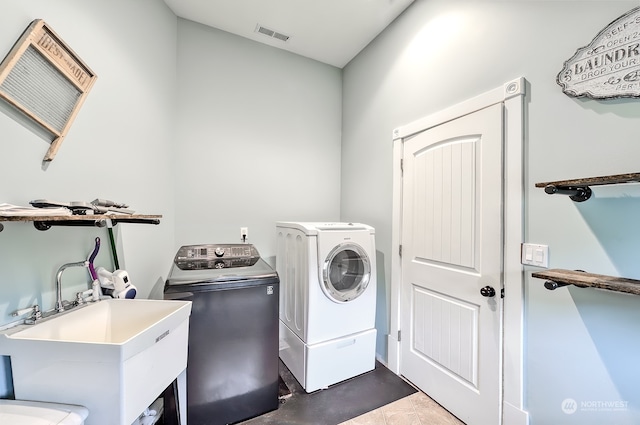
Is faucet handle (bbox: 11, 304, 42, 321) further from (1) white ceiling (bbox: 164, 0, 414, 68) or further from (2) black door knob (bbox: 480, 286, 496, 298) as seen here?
(1) white ceiling (bbox: 164, 0, 414, 68)

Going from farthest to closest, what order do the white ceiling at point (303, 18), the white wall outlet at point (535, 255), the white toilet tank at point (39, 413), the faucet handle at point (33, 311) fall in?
the white ceiling at point (303, 18), the white wall outlet at point (535, 255), the faucet handle at point (33, 311), the white toilet tank at point (39, 413)

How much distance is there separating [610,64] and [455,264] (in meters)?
1.23

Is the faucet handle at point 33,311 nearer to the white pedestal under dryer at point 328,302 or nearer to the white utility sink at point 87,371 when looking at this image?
the white utility sink at point 87,371

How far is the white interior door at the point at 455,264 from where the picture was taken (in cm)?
154

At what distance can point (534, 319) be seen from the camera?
1.36m

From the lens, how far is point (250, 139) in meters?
2.65

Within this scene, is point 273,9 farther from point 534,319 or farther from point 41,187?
point 534,319

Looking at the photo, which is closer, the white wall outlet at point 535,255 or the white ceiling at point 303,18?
the white wall outlet at point 535,255

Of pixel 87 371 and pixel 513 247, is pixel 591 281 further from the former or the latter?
pixel 87 371

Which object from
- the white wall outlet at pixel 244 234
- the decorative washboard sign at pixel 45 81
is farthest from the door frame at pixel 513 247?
the decorative washboard sign at pixel 45 81

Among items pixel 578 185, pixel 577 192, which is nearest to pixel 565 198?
pixel 577 192

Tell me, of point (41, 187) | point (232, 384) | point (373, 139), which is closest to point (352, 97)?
point (373, 139)

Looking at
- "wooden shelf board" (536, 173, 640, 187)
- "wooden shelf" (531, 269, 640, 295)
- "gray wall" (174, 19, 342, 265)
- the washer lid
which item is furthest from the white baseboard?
"gray wall" (174, 19, 342, 265)

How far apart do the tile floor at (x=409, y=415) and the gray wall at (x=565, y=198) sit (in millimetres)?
569
